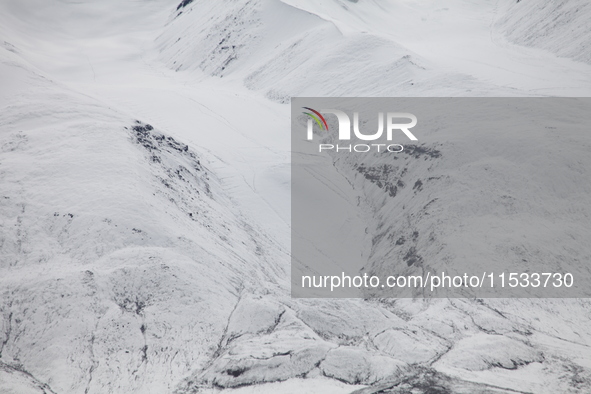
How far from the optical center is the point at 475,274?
61.9 ft

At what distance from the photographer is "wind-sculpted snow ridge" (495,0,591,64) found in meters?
44.1

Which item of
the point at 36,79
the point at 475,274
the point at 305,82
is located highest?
the point at 305,82

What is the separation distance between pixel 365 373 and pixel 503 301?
307 inches

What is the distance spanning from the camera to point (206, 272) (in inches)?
668

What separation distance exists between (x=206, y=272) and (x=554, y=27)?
166ft

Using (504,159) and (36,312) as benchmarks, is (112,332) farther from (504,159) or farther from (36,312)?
(504,159)

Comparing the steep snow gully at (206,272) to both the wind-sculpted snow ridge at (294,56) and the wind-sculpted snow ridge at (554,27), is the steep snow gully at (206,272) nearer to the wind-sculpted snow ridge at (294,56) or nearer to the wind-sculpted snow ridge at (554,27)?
the wind-sculpted snow ridge at (294,56)

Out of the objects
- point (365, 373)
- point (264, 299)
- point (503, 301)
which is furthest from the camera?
point (503, 301)

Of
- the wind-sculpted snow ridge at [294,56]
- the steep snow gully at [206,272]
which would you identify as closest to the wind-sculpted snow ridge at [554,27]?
the steep snow gully at [206,272]

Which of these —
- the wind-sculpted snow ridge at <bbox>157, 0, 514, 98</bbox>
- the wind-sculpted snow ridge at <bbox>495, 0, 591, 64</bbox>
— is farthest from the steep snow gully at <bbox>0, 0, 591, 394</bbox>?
the wind-sculpted snow ridge at <bbox>495, 0, 591, 64</bbox>

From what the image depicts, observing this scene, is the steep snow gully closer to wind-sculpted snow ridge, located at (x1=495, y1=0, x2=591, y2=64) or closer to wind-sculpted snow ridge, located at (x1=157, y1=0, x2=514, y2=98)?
wind-sculpted snow ridge, located at (x1=157, y1=0, x2=514, y2=98)

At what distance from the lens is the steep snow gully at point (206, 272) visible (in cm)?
1303

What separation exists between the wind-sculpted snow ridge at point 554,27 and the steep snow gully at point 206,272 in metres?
7.13

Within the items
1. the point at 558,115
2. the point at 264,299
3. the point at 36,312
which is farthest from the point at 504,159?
the point at 36,312
